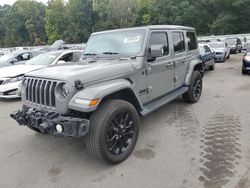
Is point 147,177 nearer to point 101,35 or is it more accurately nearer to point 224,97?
point 101,35

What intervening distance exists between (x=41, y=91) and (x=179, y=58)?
3208 mm

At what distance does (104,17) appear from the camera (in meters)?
48.7

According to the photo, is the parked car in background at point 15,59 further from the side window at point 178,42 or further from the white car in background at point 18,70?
the side window at point 178,42

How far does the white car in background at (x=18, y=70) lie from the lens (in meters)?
7.24

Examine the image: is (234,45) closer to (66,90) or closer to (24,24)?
(66,90)

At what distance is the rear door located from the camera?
5148mm

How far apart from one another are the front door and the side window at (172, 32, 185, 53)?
0.36m

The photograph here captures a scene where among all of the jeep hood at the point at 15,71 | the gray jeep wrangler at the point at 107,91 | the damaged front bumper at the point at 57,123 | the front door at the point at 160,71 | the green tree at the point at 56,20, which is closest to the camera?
the damaged front bumper at the point at 57,123

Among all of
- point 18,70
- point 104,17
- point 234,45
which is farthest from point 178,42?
point 104,17

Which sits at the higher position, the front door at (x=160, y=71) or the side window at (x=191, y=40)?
the side window at (x=191, y=40)

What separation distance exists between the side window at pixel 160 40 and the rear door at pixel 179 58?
33cm

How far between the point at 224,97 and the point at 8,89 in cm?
654

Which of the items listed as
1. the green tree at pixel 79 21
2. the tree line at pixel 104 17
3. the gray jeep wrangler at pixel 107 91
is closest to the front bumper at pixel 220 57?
the gray jeep wrangler at pixel 107 91

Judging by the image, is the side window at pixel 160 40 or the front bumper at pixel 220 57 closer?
the side window at pixel 160 40
